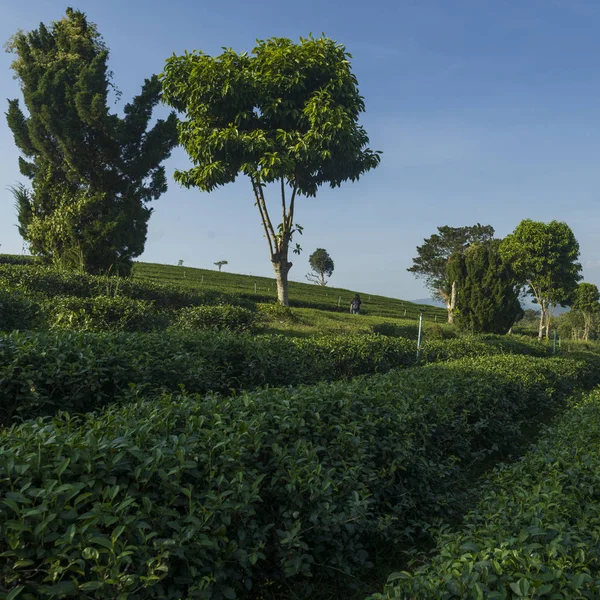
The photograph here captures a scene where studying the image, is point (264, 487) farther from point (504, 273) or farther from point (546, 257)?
point (546, 257)

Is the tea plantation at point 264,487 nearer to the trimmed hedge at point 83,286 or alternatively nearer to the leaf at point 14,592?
the leaf at point 14,592

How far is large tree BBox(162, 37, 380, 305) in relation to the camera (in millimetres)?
20625

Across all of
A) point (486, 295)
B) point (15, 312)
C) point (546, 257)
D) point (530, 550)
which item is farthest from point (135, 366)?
point (546, 257)

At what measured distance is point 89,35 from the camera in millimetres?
23703

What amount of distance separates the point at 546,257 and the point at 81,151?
99.2 ft

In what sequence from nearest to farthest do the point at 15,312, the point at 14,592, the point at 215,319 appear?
the point at 14,592 < the point at 15,312 < the point at 215,319

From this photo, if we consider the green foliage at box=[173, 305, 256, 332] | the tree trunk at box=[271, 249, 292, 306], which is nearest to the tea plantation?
the green foliage at box=[173, 305, 256, 332]

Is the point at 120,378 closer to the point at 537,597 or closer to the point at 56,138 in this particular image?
the point at 537,597

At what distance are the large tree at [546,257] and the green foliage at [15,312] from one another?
32.1m

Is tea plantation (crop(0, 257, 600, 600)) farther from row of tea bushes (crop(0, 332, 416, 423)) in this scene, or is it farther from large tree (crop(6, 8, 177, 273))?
large tree (crop(6, 8, 177, 273))

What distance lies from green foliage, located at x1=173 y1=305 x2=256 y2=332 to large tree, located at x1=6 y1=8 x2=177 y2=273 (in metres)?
7.17

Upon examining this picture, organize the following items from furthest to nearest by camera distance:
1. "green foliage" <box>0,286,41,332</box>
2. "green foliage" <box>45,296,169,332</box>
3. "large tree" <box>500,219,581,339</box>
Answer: "large tree" <box>500,219,581,339</box>
"green foliage" <box>45,296,169,332</box>
"green foliage" <box>0,286,41,332</box>

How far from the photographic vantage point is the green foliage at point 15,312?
1036 cm

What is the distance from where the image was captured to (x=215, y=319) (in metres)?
15.5
